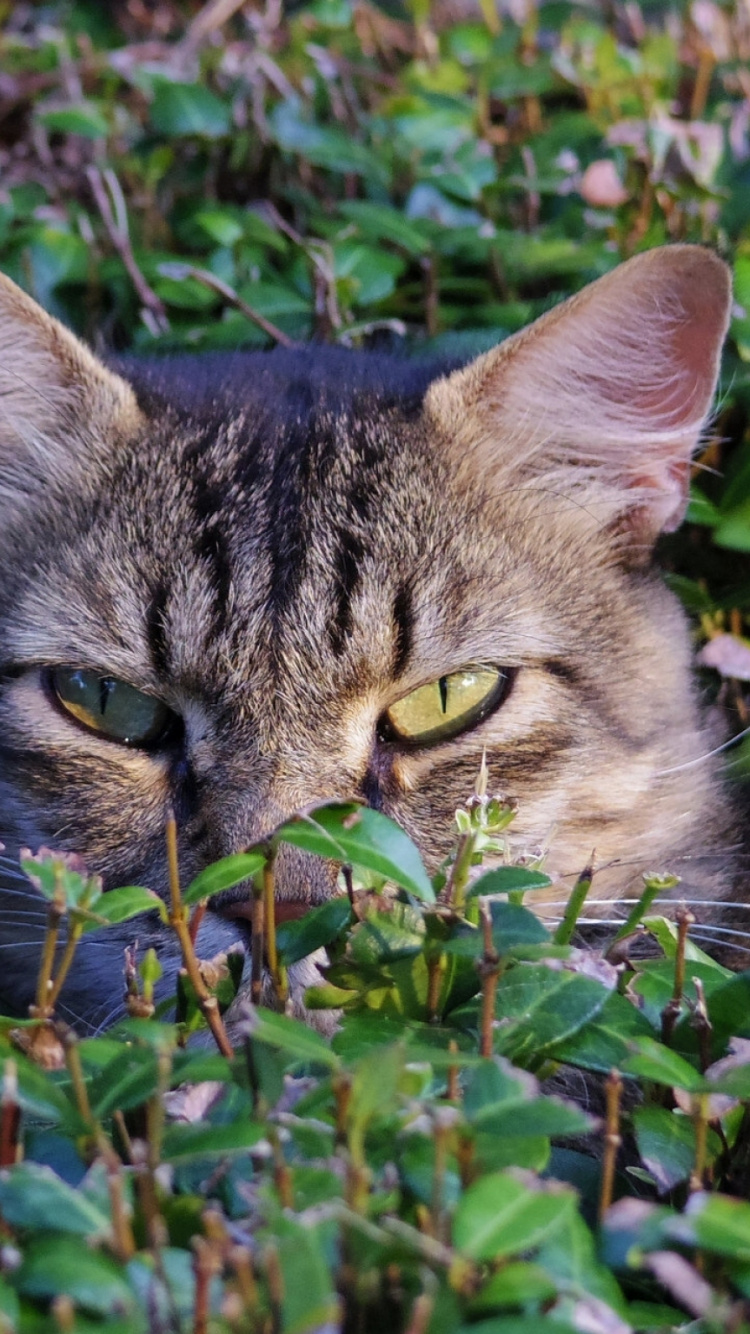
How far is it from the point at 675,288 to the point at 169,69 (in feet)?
6.30

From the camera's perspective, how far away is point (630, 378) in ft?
6.26

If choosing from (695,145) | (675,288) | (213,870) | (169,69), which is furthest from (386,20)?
(213,870)

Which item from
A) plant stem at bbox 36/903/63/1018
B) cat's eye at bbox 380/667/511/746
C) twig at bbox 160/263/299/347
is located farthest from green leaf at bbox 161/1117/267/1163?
twig at bbox 160/263/299/347

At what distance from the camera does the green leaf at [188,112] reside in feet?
9.49

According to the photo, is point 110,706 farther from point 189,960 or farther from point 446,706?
point 189,960

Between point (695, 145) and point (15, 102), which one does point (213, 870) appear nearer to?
point (695, 145)

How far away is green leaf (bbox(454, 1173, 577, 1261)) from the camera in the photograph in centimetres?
85

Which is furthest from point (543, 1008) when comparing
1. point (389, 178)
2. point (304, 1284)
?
point (389, 178)

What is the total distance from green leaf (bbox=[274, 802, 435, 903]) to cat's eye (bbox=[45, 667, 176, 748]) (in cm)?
54

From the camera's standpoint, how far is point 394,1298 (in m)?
0.90

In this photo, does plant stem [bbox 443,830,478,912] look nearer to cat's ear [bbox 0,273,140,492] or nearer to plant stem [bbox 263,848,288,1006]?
plant stem [bbox 263,848,288,1006]

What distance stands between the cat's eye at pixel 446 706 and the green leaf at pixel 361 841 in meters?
0.50

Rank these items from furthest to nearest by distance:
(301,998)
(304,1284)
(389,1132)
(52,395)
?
(52,395)
(301,998)
(389,1132)
(304,1284)

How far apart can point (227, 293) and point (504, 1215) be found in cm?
181
